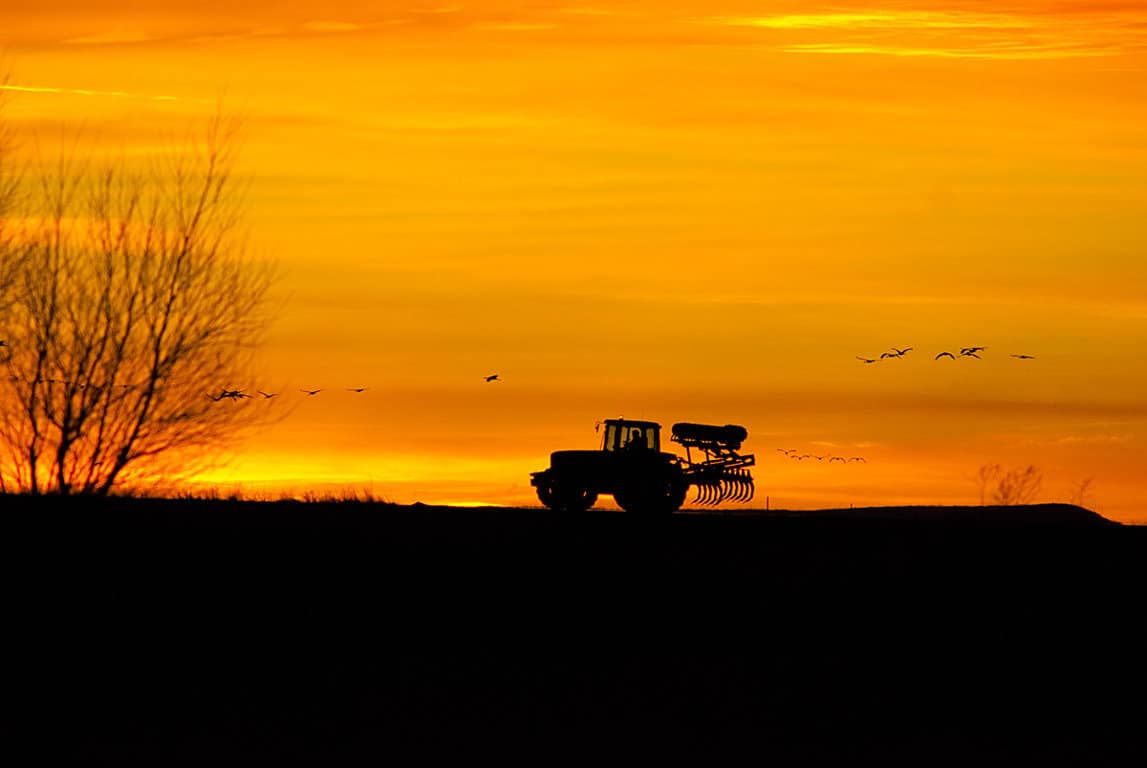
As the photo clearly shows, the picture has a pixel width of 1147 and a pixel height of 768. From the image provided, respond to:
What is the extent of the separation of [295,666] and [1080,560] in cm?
1691

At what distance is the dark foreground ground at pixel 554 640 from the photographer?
930 inches

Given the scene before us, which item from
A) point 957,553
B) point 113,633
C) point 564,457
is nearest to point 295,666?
point 113,633

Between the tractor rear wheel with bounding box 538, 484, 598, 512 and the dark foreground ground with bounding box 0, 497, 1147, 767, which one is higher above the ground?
the tractor rear wheel with bounding box 538, 484, 598, 512

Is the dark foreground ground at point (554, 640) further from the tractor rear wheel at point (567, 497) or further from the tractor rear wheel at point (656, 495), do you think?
the tractor rear wheel at point (567, 497)

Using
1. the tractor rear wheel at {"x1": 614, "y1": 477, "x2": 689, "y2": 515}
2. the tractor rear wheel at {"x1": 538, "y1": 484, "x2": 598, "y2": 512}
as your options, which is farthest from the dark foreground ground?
the tractor rear wheel at {"x1": 538, "y1": 484, "x2": 598, "y2": 512}

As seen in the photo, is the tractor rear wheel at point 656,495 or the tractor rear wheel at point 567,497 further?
the tractor rear wheel at point 567,497

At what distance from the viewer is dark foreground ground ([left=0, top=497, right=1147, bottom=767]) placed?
77.5 feet

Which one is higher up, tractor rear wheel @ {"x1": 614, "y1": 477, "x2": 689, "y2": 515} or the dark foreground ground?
tractor rear wheel @ {"x1": 614, "y1": 477, "x2": 689, "y2": 515}

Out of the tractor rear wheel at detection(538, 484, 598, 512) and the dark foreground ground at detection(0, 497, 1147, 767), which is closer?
the dark foreground ground at detection(0, 497, 1147, 767)

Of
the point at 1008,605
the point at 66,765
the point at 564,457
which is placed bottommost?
the point at 66,765

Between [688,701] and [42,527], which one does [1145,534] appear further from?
[42,527]

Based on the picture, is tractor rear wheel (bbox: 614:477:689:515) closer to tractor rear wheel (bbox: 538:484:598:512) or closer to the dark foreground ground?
tractor rear wheel (bbox: 538:484:598:512)

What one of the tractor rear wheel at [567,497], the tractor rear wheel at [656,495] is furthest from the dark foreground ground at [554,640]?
the tractor rear wheel at [567,497]

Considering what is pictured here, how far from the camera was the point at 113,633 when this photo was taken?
2933 centimetres
